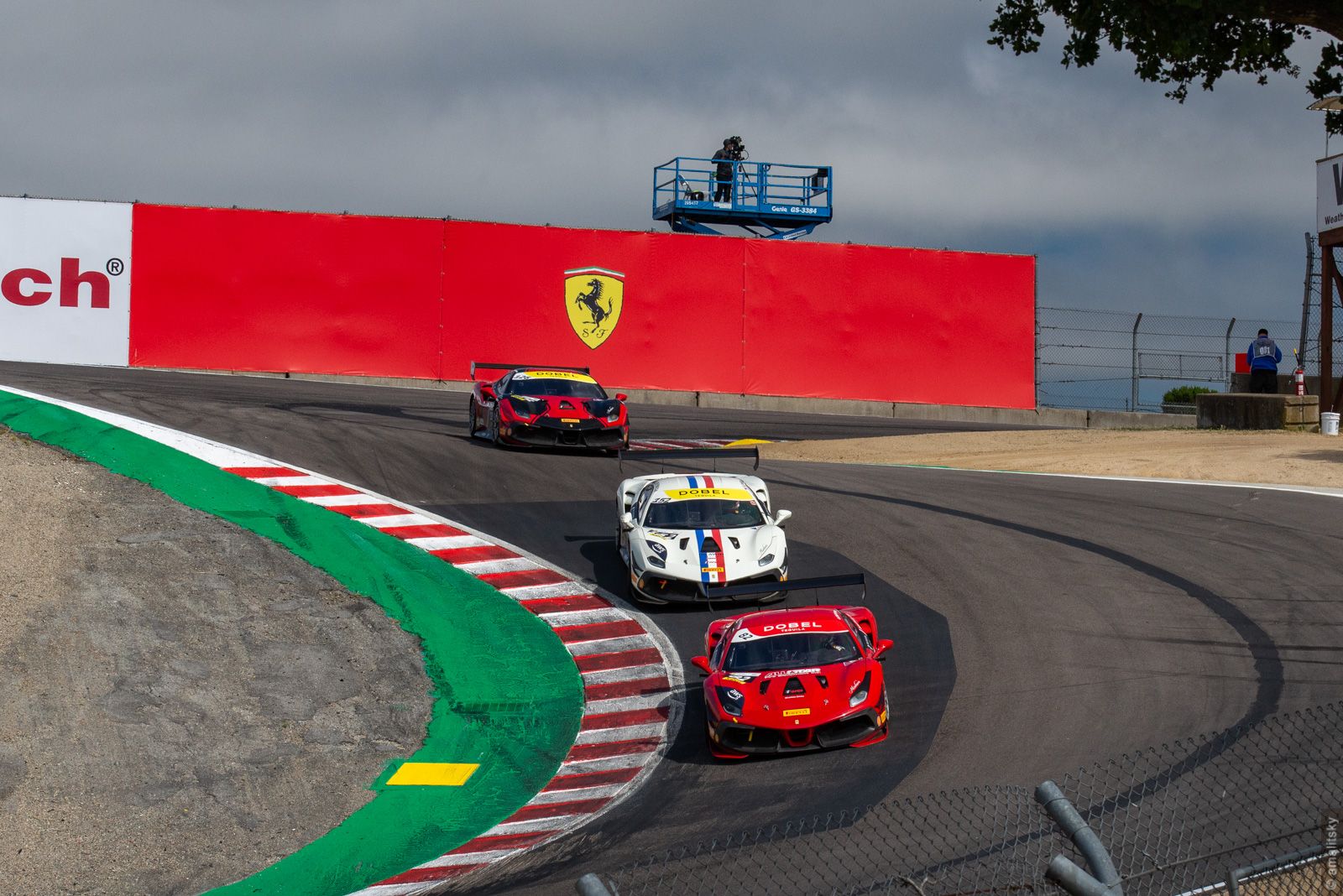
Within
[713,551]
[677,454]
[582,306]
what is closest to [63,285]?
[582,306]

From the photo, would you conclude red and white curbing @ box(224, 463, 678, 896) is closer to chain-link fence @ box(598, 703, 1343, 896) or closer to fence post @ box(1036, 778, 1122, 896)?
chain-link fence @ box(598, 703, 1343, 896)

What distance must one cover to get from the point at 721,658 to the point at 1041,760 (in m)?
3.14

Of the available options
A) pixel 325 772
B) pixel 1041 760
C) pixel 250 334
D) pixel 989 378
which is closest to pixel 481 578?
pixel 325 772

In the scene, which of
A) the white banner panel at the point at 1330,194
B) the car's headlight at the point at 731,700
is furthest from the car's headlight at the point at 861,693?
the white banner panel at the point at 1330,194

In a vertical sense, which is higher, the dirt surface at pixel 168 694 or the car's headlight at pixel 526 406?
the car's headlight at pixel 526 406

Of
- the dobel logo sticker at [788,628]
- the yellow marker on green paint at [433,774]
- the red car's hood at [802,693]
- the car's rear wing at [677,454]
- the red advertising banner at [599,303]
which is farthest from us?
→ the red advertising banner at [599,303]

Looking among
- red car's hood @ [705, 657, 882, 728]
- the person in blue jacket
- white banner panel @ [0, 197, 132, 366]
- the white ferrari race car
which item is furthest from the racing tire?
the person in blue jacket

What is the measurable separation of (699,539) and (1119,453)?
1230 cm

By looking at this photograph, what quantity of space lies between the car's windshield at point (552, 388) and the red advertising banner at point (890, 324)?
9.95m

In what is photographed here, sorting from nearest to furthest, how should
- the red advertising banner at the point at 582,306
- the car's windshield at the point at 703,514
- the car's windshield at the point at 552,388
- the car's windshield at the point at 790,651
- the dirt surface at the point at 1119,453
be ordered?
the car's windshield at the point at 790,651
the car's windshield at the point at 703,514
the dirt surface at the point at 1119,453
the car's windshield at the point at 552,388
the red advertising banner at the point at 582,306

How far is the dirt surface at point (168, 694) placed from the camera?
37.1ft

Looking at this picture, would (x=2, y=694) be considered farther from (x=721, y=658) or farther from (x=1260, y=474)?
(x=1260, y=474)

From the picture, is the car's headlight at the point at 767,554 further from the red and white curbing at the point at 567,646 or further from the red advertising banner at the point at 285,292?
the red advertising banner at the point at 285,292

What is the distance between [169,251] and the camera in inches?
1212
